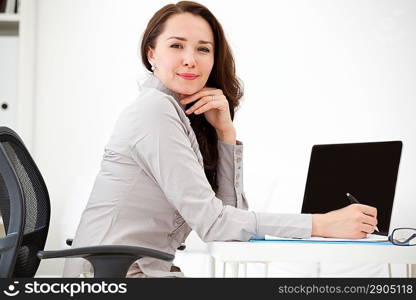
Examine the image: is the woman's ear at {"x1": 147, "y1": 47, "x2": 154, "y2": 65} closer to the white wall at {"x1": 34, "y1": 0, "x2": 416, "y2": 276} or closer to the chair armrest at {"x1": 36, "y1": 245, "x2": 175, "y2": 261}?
the chair armrest at {"x1": 36, "y1": 245, "x2": 175, "y2": 261}

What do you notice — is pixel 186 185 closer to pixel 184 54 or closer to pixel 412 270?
pixel 184 54

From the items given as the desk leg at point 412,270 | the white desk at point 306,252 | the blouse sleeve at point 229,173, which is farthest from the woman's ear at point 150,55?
the desk leg at point 412,270

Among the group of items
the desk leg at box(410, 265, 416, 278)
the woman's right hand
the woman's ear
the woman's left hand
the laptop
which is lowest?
the desk leg at box(410, 265, 416, 278)

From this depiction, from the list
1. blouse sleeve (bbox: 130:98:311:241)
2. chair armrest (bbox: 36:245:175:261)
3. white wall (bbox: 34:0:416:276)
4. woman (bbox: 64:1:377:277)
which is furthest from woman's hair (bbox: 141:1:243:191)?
white wall (bbox: 34:0:416:276)

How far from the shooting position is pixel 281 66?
166 inches

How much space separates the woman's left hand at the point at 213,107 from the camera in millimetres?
1822

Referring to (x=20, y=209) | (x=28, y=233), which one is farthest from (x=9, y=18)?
(x=20, y=209)

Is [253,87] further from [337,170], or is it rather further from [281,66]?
[337,170]

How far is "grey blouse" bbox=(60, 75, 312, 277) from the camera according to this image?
1469mm

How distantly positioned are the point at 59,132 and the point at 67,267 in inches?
111

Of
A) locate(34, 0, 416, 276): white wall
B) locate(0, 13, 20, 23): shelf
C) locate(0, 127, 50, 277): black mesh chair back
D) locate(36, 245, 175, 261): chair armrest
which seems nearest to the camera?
locate(36, 245, 175, 261): chair armrest

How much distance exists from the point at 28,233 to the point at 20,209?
0.63ft

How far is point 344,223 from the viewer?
1.47 meters

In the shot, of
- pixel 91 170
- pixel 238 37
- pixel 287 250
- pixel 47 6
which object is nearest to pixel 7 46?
pixel 47 6
